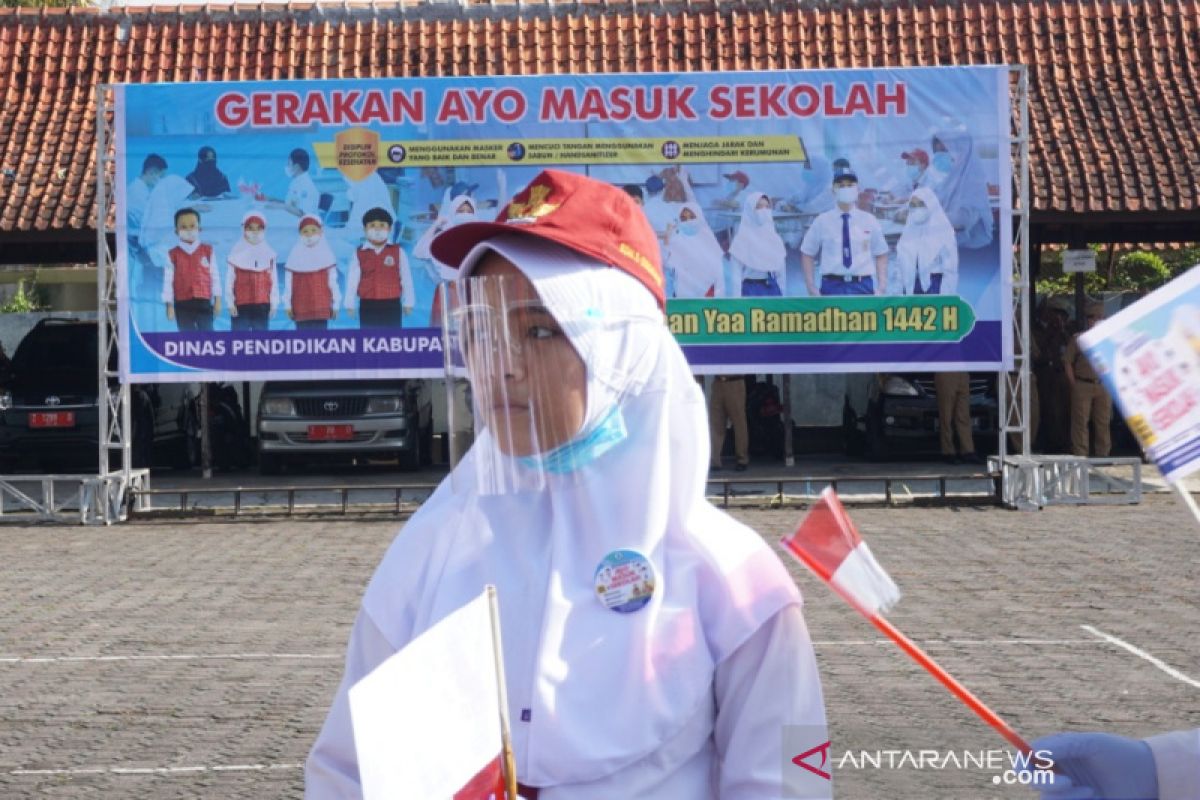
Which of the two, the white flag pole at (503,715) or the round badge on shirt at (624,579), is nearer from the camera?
the white flag pole at (503,715)

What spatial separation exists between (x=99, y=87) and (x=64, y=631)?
7.38 meters

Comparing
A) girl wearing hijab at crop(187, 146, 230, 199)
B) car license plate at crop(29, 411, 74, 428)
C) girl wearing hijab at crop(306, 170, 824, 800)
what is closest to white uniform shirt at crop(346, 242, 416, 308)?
girl wearing hijab at crop(187, 146, 230, 199)

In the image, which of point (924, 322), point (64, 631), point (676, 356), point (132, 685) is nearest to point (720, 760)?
point (676, 356)

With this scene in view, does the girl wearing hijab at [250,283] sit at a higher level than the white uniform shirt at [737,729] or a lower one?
higher

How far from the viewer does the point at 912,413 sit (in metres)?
22.0

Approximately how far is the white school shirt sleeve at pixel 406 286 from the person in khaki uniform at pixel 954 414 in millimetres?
7519

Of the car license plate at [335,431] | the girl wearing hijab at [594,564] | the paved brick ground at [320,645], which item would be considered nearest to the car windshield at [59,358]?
the car license plate at [335,431]

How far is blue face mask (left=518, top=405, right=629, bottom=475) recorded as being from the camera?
107 inches

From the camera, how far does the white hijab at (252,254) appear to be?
17031mm

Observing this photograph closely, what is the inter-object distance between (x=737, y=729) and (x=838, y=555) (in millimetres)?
331

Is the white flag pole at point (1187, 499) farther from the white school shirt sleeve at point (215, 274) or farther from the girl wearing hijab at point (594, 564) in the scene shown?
the white school shirt sleeve at point (215, 274)

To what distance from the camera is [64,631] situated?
10992 millimetres

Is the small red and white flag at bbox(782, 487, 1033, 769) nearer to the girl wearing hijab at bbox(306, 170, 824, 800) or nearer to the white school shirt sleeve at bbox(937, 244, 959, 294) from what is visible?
the girl wearing hijab at bbox(306, 170, 824, 800)

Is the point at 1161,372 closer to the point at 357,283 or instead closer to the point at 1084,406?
the point at 357,283
